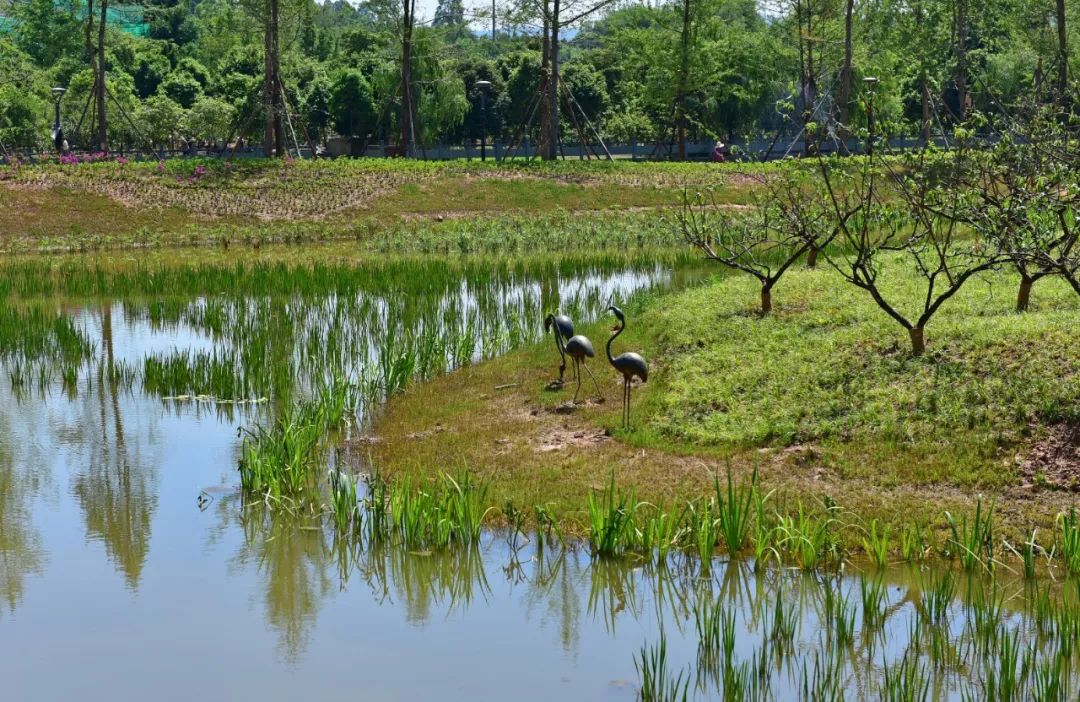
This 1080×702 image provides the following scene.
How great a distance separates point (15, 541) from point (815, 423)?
226 inches

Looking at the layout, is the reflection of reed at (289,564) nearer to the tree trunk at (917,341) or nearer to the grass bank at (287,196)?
the tree trunk at (917,341)

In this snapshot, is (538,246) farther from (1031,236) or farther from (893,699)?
(893,699)

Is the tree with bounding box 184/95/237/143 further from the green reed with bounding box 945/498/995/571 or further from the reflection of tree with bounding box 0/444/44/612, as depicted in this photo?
the green reed with bounding box 945/498/995/571

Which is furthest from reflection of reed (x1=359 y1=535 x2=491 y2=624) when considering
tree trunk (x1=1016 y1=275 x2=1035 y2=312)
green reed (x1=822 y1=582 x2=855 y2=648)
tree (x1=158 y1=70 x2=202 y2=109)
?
tree (x1=158 y1=70 x2=202 y2=109)

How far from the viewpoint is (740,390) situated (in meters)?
11.2

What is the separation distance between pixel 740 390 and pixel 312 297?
8634 mm

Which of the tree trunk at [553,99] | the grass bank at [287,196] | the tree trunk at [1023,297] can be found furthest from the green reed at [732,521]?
the tree trunk at [553,99]

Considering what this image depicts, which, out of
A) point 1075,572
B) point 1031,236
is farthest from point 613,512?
point 1031,236

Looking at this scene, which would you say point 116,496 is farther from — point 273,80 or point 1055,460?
point 273,80

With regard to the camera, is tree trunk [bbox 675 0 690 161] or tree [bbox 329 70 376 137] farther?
tree [bbox 329 70 376 137]

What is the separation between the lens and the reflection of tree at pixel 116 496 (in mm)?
8789

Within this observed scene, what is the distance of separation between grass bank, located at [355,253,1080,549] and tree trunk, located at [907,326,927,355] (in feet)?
0.39

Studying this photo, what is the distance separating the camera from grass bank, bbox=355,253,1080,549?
29.7ft

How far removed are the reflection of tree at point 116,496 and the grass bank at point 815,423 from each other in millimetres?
1831
